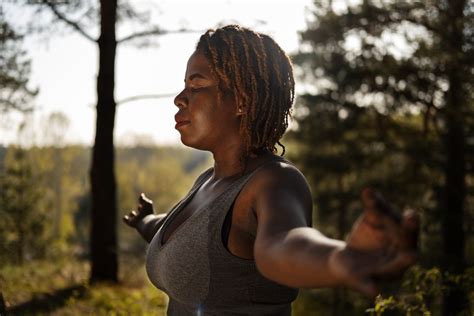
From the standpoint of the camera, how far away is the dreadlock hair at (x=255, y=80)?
5.46 ft

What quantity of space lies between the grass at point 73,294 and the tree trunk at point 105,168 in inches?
15.8

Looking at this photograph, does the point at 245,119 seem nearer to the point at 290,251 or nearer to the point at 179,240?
the point at 179,240

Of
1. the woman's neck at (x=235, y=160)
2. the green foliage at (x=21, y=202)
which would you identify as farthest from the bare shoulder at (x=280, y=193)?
the green foliage at (x=21, y=202)

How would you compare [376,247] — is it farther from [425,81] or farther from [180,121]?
[425,81]

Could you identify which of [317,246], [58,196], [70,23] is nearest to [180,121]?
[317,246]

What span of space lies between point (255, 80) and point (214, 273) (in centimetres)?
57

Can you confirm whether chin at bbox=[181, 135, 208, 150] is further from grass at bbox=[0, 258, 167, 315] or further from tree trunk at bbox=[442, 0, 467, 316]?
tree trunk at bbox=[442, 0, 467, 316]

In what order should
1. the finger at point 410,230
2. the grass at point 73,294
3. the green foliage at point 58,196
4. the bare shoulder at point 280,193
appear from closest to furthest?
the finger at point 410,230 → the bare shoulder at point 280,193 → the grass at point 73,294 → the green foliage at point 58,196

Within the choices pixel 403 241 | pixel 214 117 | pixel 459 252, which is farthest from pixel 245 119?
pixel 459 252

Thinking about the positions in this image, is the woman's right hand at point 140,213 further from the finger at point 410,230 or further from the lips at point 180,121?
the finger at point 410,230

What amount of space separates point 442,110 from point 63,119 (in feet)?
118

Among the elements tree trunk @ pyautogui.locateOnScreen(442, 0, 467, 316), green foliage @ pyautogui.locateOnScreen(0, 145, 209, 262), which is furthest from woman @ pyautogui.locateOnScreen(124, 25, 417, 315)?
green foliage @ pyautogui.locateOnScreen(0, 145, 209, 262)

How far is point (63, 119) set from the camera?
42.3 m

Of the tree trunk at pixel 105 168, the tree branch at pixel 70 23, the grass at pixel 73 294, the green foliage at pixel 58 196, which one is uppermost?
the tree branch at pixel 70 23
